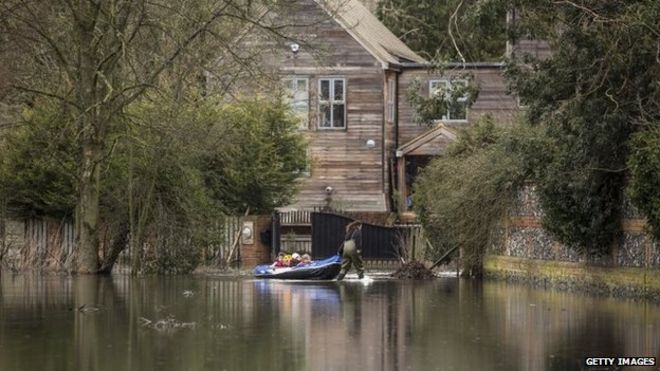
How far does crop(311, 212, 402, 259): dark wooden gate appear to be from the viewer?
1813 inches

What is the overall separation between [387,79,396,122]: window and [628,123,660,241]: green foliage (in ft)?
103

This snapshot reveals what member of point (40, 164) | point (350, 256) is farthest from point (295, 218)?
point (350, 256)

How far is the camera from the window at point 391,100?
5922 cm

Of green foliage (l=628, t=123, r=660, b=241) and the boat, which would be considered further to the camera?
the boat

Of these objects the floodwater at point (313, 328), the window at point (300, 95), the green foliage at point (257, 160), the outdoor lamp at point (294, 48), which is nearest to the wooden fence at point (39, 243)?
the green foliage at point (257, 160)

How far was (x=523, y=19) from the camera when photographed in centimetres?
2964

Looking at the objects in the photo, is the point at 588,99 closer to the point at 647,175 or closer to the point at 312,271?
the point at 647,175

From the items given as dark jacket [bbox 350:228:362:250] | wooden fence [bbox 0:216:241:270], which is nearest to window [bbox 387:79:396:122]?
wooden fence [bbox 0:216:241:270]

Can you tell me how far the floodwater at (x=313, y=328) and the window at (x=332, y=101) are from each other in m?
25.2

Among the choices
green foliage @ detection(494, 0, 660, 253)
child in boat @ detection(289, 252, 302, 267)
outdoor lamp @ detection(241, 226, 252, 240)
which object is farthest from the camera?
outdoor lamp @ detection(241, 226, 252, 240)

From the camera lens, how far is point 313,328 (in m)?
22.5

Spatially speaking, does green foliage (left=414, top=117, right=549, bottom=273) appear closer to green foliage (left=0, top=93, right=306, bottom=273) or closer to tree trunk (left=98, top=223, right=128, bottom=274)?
green foliage (left=0, top=93, right=306, bottom=273)

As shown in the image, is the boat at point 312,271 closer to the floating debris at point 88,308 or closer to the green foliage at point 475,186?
the green foliage at point 475,186

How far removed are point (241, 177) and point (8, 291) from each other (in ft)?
52.9
